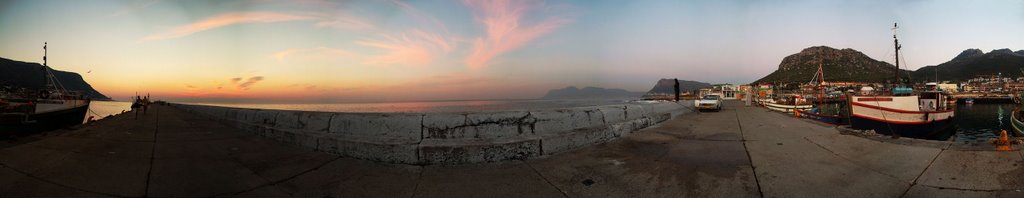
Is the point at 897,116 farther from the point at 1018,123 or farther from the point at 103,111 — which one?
the point at 103,111

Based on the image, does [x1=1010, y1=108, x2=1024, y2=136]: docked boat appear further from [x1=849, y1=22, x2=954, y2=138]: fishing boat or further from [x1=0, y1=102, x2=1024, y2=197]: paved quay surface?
[x1=0, y1=102, x2=1024, y2=197]: paved quay surface

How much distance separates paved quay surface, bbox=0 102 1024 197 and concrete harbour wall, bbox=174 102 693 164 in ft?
0.53

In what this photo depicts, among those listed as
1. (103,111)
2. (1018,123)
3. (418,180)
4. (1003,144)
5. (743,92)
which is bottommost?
(103,111)

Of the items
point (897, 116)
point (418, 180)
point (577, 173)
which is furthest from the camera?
point (897, 116)

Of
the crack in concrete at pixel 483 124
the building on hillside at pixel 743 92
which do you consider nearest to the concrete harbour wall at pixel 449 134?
the crack in concrete at pixel 483 124

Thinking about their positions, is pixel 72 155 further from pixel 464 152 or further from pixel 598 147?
pixel 598 147

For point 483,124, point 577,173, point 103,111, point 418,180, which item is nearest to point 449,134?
point 483,124

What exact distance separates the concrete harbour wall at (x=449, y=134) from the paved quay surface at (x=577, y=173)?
0.53 ft

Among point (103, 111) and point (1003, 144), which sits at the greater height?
point (1003, 144)

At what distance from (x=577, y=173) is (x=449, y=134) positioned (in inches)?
61.5

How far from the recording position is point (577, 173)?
12.1 feet

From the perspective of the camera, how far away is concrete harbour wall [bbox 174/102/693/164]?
13.4ft

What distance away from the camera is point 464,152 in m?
4.05

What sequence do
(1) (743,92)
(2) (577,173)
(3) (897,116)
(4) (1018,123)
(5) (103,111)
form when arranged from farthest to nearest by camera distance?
(1) (743,92) < (5) (103,111) < (4) (1018,123) < (3) (897,116) < (2) (577,173)
